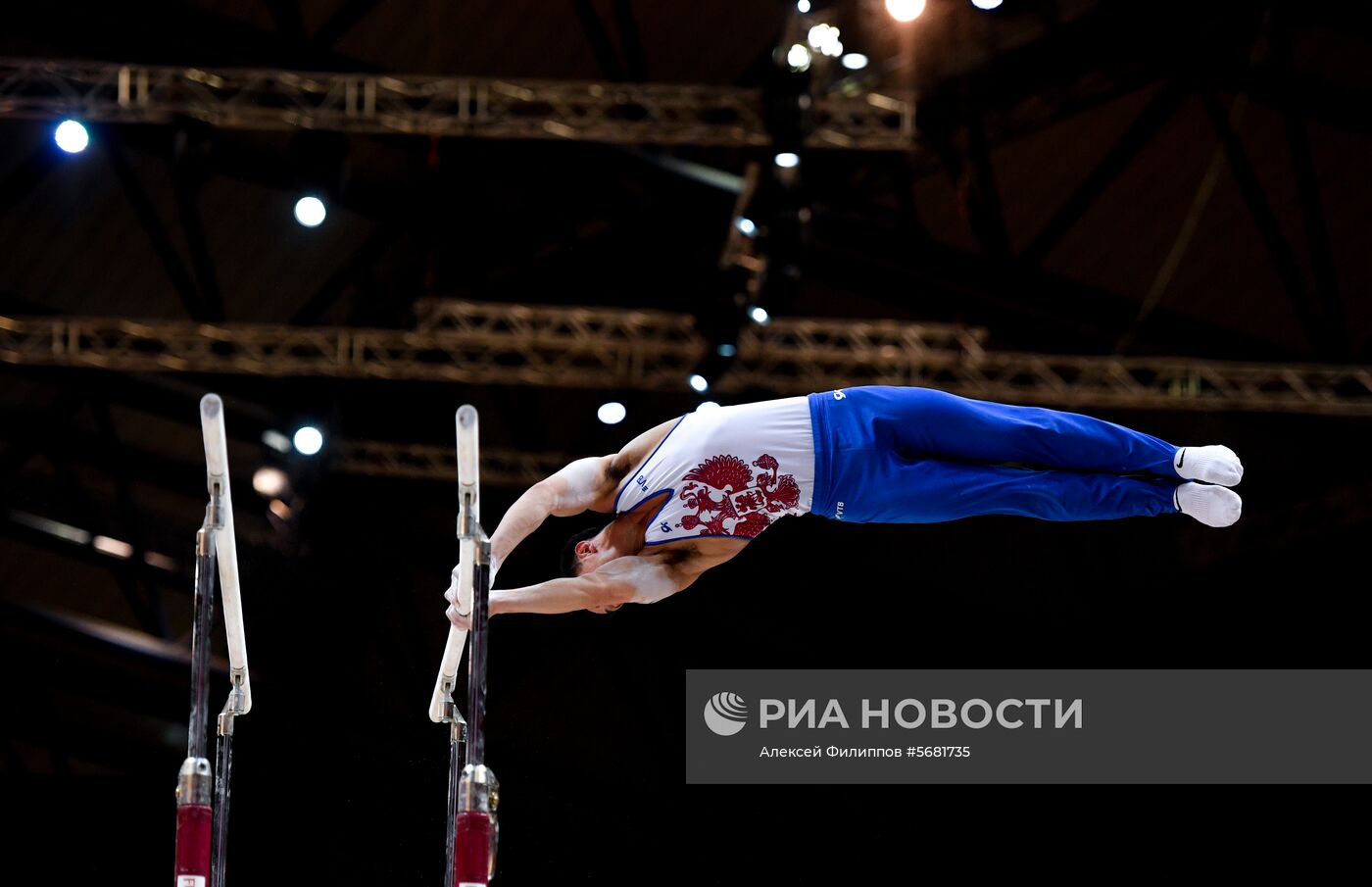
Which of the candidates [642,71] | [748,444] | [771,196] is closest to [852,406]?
[748,444]

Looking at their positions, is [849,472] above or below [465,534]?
above

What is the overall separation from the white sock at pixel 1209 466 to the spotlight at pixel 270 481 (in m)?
6.64

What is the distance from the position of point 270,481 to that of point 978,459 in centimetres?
642

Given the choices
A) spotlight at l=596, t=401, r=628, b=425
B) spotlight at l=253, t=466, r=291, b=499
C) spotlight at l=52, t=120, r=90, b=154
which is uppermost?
spotlight at l=52, t=120, r=90, b=154

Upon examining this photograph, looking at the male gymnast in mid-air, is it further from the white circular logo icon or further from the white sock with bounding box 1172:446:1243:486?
the white circular logo icon

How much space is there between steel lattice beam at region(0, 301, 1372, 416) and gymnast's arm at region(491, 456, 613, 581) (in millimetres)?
4154

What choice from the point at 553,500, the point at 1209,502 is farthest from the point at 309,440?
the point at 1209,502

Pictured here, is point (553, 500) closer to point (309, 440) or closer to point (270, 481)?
point (309, 440)

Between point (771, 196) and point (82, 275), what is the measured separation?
461 centimetres

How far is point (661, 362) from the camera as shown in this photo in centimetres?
938

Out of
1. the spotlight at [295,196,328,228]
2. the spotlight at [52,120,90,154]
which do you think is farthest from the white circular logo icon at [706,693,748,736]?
the spotlight at [52,120,90,154]

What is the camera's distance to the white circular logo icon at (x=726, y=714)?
9.84 meters

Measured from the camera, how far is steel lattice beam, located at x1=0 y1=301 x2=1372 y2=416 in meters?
9.01

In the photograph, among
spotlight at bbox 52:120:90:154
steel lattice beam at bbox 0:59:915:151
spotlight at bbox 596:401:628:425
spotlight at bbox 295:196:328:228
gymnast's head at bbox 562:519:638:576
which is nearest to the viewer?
gymnast's head at bbox 562:519:638:576
